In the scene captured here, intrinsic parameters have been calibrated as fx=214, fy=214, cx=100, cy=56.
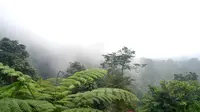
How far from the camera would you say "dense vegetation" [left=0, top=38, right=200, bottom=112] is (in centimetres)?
165

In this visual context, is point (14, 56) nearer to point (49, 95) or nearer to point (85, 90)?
point (85, 90)

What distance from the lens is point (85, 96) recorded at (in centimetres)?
190

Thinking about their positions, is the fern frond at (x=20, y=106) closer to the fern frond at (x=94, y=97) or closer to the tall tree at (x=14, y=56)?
the fern frond at (x=94, y=97)

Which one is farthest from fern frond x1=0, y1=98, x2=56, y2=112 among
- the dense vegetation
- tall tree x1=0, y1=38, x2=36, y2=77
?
tall tree x1=0, y1=38, x2=36, y2=77

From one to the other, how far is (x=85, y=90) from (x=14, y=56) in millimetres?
11950

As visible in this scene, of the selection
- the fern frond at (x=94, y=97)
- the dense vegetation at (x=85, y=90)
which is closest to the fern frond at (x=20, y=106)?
the dense vegetation at (x=85, y=90)

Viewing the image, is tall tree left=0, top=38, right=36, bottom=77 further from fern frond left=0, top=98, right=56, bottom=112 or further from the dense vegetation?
fern frond left=0, top=98, right=56, bottom=112

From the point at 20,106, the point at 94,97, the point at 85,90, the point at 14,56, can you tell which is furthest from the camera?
the point at 14,56

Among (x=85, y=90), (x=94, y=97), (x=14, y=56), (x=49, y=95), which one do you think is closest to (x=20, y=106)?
(x=49, y=95)

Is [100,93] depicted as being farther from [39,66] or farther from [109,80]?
[39,66]

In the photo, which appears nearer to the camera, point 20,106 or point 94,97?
point 20,106

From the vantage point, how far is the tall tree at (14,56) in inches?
789

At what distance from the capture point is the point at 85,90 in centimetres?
1291

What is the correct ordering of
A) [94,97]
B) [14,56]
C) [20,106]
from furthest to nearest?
[14,56]
[94,97]
[20,106]
